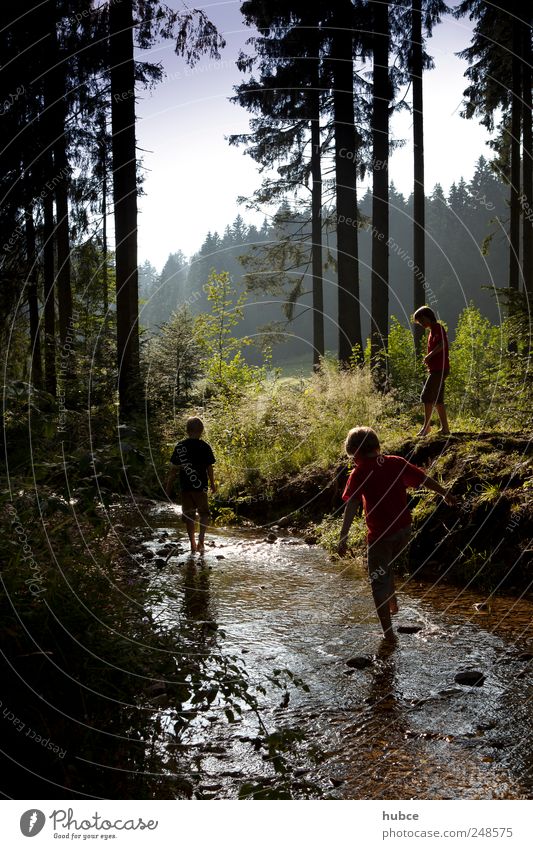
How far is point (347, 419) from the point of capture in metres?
11.8

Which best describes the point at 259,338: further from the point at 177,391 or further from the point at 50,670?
the point at 50,670

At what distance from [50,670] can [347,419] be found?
914cm

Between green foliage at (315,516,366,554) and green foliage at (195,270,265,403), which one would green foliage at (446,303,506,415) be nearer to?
green foliage at (315,516,366,554)

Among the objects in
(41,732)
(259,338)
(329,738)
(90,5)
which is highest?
(90,5)

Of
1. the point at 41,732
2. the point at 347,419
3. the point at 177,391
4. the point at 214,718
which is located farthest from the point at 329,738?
the point at 177,391

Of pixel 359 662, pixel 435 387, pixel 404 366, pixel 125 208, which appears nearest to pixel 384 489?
pixel 359 662

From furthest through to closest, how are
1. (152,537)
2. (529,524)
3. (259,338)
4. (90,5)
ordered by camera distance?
(259,338) < (90,5) < (152,537) < (529,524)

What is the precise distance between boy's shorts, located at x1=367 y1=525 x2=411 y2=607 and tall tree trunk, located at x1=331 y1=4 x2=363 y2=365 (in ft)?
32.0

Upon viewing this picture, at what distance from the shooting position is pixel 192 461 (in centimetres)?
877

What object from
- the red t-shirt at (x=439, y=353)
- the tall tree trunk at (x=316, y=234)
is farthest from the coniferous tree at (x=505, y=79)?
the red t-shirt at (x=439, y=353)

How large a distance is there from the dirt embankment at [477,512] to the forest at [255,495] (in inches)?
1.2

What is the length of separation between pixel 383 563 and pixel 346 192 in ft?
42.4

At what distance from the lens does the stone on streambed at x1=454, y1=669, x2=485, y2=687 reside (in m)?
4.56

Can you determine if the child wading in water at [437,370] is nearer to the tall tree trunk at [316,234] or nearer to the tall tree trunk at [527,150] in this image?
the tall tree trunk at [527,150]
